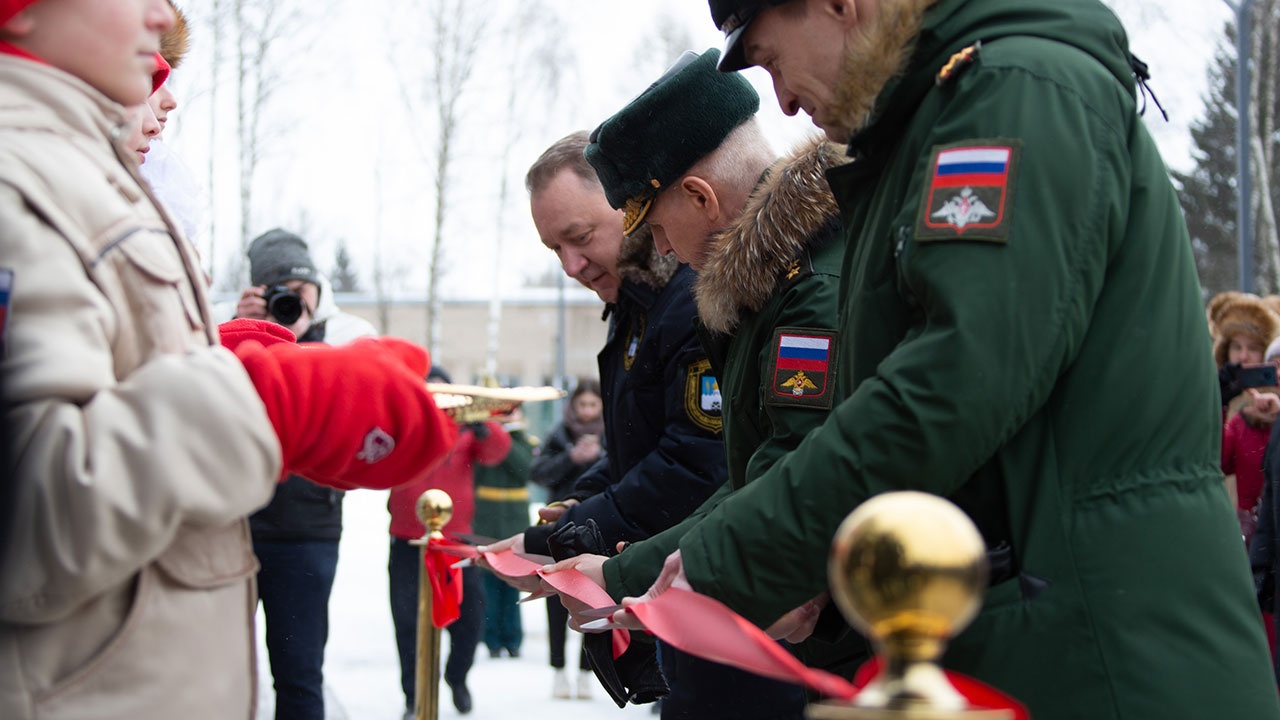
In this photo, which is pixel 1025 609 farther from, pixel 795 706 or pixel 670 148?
pixel 670 148

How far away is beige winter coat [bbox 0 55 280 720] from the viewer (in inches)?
50.6

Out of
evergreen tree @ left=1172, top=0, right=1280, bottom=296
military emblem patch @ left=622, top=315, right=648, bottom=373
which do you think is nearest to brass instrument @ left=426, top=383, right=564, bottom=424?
military emblem patch @ left=622, top=315, right=648, bottom=373

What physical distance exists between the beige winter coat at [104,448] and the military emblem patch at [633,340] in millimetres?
2288

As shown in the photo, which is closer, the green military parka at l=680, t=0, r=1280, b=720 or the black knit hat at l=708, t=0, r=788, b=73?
the green military parka at l=680, t=0, r=1280, b=720

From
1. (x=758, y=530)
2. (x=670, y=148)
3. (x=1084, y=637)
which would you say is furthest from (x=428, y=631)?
(x=1084, y=637)

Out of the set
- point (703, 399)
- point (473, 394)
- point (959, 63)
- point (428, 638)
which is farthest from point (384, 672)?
point (959, 63)

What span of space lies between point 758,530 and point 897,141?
2.16ft

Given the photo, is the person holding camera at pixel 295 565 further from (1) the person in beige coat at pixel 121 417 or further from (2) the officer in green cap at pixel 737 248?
(1) the person in beige coat at pixel 121 417

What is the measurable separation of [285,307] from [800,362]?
326cm

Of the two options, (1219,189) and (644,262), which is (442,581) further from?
(1219,189)

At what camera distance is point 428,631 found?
448cm

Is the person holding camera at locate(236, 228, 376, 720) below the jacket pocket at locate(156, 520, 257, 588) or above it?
below

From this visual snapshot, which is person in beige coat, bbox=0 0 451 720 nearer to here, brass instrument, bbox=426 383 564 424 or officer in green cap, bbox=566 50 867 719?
brass instrument, bbox=426 383 564 424

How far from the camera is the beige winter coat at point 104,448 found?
128 cm
